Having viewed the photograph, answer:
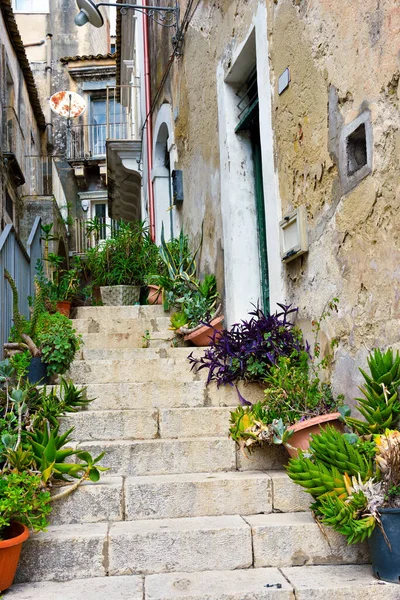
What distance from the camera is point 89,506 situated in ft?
10.3

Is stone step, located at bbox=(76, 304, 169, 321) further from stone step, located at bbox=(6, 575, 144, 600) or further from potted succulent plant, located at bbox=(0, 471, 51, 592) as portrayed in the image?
stone step, located at bbox=(6, 575, 144, 600)

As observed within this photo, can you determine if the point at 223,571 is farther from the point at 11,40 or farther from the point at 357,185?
the point at 11,40

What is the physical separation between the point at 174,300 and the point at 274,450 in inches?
114

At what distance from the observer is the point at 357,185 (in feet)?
10.5

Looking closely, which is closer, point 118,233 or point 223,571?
point 223,571

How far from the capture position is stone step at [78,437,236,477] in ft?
11.5

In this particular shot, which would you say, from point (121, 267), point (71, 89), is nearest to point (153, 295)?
point (121, 267)

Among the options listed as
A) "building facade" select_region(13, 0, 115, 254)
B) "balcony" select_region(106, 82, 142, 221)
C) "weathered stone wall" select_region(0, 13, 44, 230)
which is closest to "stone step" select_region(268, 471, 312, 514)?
"balcony" select_region(106, 82, 142, 221)

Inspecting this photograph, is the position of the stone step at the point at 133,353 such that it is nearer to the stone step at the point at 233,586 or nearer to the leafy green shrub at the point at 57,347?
the leafy green shrub at the point at 57,347

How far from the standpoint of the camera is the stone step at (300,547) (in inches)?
114

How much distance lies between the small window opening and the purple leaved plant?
99 cm

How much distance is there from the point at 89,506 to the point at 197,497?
509mm

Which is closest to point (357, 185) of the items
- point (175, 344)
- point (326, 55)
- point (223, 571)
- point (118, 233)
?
point (326, 55)

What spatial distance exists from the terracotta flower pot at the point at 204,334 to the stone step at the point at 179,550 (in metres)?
2.45
